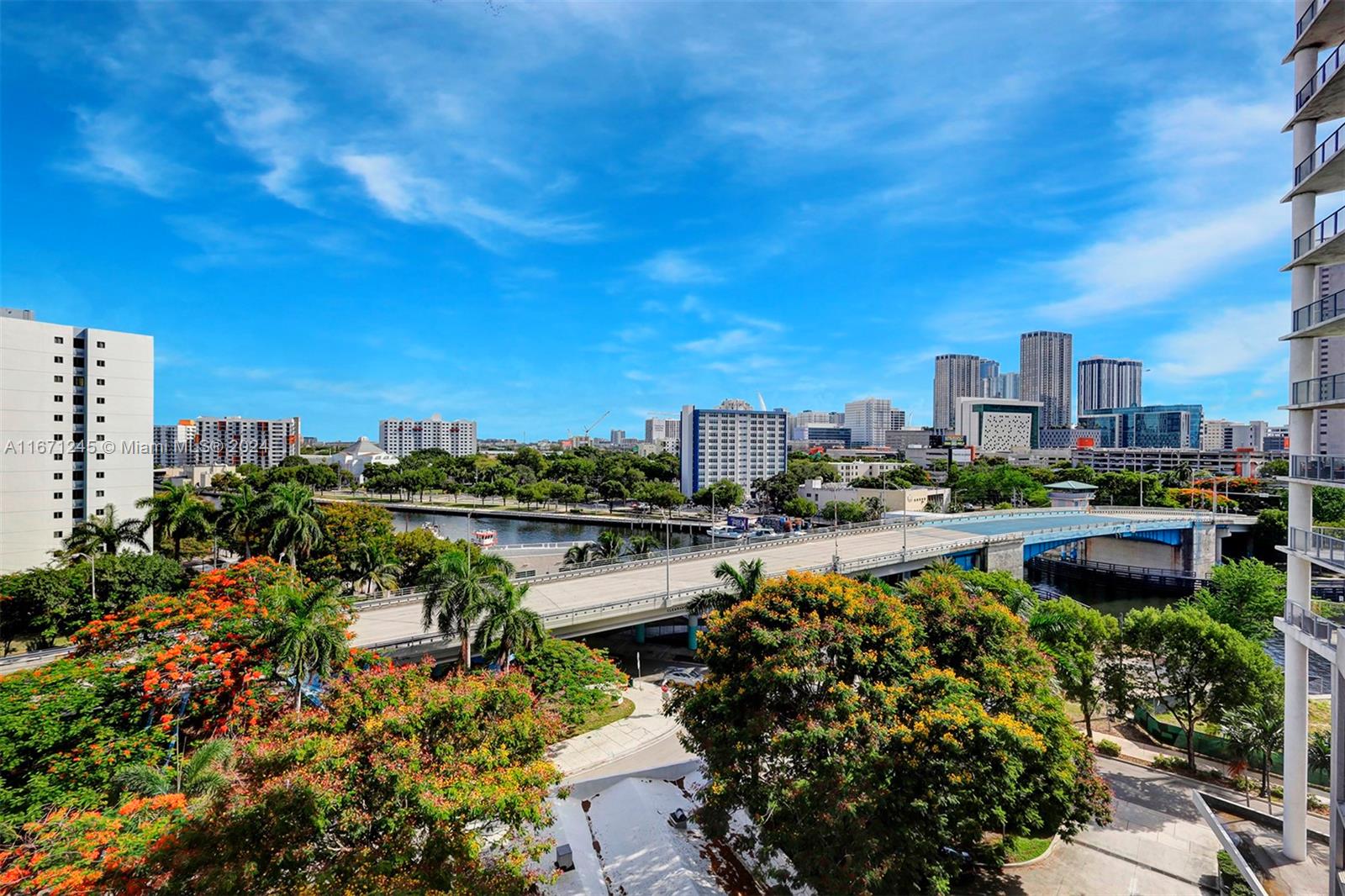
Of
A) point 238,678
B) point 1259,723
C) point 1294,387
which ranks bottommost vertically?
point 1259,723

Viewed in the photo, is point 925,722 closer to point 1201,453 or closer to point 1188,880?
point 1188,880

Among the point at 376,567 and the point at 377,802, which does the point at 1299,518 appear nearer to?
the point at 377,802

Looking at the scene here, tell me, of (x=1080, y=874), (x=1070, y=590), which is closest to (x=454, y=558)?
(x=1080, y=874)

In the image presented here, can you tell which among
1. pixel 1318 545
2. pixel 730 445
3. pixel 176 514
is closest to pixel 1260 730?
pixel 1318 545

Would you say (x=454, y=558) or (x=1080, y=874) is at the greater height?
(x=454, y=558)

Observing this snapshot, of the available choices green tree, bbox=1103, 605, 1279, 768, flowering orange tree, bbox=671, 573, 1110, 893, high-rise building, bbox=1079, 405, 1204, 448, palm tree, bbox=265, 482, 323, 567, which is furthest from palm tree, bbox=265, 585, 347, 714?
high-rise building, bbox=1079, 405, 1204, 448

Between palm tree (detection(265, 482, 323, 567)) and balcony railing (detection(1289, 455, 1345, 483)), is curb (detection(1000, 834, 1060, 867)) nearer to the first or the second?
balcony railing (detection(1289, 455, 1345, 483))
